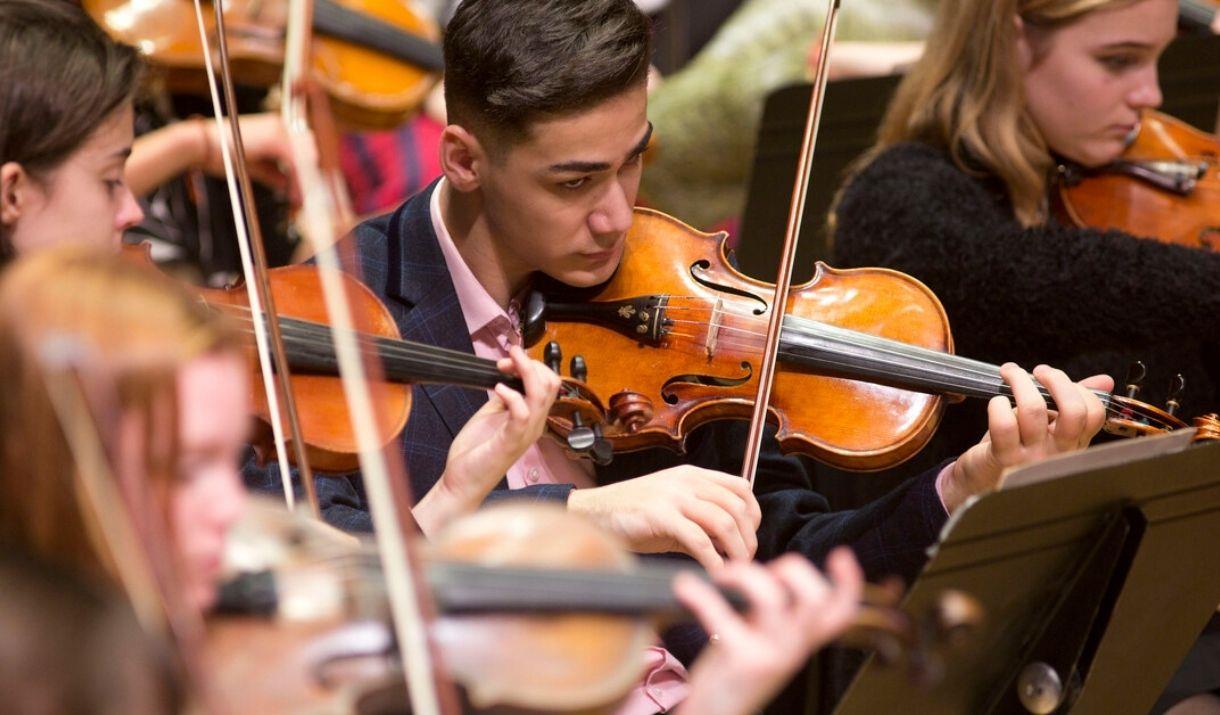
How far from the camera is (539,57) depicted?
4.17ft

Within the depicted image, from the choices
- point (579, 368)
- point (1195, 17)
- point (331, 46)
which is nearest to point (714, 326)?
point (579, 368)

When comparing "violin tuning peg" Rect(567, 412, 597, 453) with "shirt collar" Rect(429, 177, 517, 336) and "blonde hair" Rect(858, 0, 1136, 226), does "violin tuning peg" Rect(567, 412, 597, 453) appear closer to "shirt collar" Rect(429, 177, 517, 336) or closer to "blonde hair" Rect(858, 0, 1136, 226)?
"shirt collar" Rect(429, 177, 517, 336)

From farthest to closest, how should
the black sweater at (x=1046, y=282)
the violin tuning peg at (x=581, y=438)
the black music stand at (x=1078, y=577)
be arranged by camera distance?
the black sweater at (x=1046, y=282)
the violin tuning peg at (x=581, y=438)
the black music stand at (x=1078, y=577)

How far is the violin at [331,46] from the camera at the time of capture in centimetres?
215

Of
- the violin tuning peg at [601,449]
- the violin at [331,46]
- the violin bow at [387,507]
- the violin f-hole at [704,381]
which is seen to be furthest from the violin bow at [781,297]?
the violin at [331,46]

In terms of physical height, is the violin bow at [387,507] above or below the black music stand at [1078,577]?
above

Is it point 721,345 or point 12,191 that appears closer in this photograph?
point 12,191

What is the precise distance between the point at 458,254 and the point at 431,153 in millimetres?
1690

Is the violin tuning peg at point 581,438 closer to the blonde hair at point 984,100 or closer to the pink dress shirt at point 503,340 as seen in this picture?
the pink dress shirt at point 503,340

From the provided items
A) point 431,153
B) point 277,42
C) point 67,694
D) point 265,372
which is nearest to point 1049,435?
point 265,372

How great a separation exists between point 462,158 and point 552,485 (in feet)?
1.09

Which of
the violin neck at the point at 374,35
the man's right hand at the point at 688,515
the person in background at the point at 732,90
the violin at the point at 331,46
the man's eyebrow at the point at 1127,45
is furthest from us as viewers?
the person in background at the point at 732,90

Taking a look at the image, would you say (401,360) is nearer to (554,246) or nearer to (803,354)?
(554,246)

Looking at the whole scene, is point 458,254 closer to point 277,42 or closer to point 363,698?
point 363,698
